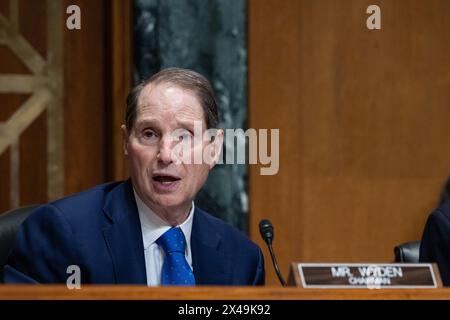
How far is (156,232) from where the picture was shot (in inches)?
72.5

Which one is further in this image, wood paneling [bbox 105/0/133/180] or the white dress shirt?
wood paneling [bbox 105/0/133/180]

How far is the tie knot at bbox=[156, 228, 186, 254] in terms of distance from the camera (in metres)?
1.80

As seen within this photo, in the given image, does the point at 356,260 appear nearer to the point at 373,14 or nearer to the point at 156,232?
the point at 373,14

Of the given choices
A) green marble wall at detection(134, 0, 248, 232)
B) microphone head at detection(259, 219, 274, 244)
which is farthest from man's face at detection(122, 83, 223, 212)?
green marble wall at detection(134, 0, 248, 232)

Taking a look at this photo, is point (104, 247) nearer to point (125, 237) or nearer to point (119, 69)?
point (125, 237)

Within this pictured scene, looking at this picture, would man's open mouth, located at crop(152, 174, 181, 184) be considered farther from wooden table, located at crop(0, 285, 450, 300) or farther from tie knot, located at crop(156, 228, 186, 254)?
wooden table, located at crop(0, 285, 450, 300)

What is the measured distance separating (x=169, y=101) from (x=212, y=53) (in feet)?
5.25

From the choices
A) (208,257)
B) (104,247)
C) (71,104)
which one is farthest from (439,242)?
(71,104)

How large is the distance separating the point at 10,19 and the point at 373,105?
5.00ft

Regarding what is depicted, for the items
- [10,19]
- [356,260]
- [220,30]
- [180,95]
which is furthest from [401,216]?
[180,95]

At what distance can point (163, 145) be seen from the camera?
181cm

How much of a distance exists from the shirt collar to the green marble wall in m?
1.48

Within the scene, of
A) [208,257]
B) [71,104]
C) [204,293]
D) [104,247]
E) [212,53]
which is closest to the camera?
[204,293]

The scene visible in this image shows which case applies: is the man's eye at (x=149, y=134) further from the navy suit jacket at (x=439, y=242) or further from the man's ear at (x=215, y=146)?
the navy suit jacket at (x=439, y=242)
